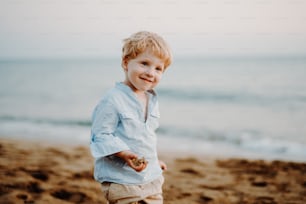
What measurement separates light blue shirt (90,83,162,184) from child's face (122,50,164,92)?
6cm

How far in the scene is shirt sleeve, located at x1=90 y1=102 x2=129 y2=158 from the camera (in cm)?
186

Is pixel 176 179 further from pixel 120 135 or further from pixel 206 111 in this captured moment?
pixel 206 111

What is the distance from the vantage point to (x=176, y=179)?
Result: 4.30 m

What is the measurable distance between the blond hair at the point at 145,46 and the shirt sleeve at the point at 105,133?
11.6 inches

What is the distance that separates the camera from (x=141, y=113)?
79.1 inches

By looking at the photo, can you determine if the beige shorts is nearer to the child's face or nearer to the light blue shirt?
the light blue shirt

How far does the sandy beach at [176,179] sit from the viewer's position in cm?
364

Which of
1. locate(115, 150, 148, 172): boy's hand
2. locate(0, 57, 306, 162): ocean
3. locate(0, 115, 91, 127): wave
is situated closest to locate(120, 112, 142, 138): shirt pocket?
locate(115, 150, 148, 172): boy's hand

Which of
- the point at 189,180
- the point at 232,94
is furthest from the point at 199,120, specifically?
the point at 189,180

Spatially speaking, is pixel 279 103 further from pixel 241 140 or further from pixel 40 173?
pixel 40 173

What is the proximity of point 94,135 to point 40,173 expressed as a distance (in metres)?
2.57

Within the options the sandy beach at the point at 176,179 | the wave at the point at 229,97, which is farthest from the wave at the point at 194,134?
the wave at the point at 229,97

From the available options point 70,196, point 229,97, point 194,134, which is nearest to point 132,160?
point 70,196

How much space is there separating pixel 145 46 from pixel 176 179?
8.54ft
